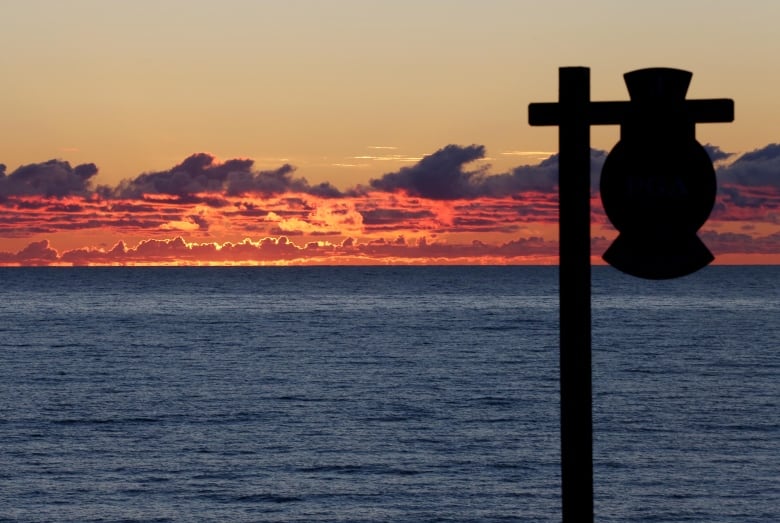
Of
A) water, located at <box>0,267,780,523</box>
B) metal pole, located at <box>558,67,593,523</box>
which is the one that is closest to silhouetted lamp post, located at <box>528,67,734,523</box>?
metal pole, located at <box>558,67,593,523</box>

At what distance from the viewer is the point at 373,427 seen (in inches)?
1976

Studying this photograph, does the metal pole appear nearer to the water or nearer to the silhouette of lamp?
the silhouette of lamp

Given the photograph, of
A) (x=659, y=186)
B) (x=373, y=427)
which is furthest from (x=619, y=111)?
(x=373, y=427)

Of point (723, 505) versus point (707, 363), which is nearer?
point (723, 505)

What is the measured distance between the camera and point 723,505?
108ft

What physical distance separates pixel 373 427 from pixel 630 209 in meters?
44.6

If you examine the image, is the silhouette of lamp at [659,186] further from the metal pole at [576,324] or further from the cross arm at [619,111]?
the metal pole at [576,324]

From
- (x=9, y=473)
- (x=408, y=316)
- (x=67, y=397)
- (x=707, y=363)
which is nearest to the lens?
(x=9, y=473)

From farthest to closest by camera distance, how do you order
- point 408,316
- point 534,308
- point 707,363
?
1. point 534,308
2. point 408,316
3. point 707,363

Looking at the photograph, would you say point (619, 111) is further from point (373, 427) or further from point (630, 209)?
point (373, 427)

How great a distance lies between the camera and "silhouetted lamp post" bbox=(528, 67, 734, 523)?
633 cm

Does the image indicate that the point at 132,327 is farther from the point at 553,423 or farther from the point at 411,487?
the point at 411,487

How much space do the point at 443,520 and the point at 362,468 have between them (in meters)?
7.87

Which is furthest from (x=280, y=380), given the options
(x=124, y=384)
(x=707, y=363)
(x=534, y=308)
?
(x=534, y=308)
